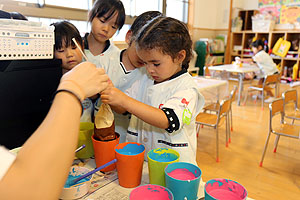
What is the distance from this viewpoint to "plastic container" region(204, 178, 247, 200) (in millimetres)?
648

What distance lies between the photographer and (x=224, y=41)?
7.24 metres

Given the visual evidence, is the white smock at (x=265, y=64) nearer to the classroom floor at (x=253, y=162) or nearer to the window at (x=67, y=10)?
the classroom floor at (x=253, y=162)

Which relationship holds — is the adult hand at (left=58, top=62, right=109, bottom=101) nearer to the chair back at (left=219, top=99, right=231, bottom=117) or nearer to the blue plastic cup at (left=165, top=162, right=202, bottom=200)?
the blue plastic cup at (left=165, top=162, right=202, bottom=200)

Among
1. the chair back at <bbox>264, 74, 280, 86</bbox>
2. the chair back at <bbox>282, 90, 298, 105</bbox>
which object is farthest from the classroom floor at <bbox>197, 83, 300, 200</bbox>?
the chair back at <bbox>264, 74, 280, 86</bbox>

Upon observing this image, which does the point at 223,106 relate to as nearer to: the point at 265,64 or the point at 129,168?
the point at 129,168

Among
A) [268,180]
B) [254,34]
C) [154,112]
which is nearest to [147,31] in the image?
[154,112]

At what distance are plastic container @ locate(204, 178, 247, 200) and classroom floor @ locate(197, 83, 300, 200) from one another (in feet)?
5.03

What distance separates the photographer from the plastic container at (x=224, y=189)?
0.65 m

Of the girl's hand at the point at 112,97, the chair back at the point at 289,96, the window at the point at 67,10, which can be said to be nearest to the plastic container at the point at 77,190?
the girl's hand at the point at 112,97

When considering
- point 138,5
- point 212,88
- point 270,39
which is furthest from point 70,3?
point 270,39

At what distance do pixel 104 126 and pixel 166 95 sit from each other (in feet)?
1.01

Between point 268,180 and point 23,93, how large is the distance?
2204 millimetres

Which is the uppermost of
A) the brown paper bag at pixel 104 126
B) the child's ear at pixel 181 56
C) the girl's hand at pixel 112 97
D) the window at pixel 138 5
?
the window at pixel 138 5

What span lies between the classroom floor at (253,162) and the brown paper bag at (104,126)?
1592 millimetres
